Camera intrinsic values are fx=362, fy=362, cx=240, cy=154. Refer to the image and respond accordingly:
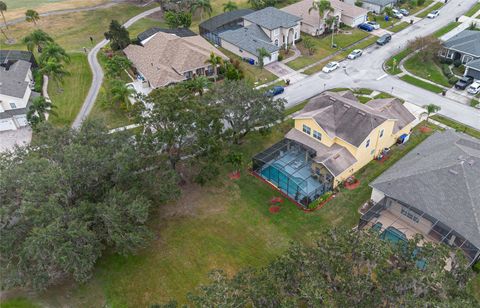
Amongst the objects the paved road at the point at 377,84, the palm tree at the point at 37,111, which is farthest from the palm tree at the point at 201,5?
the palm tree at the point at 37,111

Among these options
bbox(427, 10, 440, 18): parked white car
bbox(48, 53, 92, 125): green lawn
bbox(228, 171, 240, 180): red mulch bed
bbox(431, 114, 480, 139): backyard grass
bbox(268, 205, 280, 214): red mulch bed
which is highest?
bbox(48, 53, 92, 125): green lawn

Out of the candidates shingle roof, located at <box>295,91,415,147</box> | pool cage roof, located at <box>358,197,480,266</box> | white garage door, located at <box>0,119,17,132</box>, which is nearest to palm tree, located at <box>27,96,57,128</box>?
white garage door, located at <box>0,119,17,132</box>

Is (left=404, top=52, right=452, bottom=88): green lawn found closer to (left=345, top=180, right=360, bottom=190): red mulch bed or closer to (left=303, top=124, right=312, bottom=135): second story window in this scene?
(left=303, top=124, right=312, bottom=135): second story window

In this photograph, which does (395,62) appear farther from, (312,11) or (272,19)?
(272,19)

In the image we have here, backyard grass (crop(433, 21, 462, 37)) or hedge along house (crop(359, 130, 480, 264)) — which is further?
backyard grass (crop(433, 21, 462, 37))

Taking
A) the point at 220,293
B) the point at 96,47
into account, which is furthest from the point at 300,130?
the point at 96,47

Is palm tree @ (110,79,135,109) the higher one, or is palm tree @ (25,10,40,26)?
palm tree @ (25,10,40,26)
